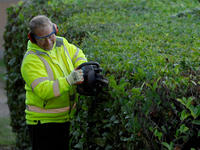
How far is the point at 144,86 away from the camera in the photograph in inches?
125

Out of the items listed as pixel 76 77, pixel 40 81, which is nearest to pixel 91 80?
pixel 76 77

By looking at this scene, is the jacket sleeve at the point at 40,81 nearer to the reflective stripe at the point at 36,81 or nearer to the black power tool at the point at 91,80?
the reflective stripe at the point at 36,81

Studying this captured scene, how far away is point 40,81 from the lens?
3684 millimetres

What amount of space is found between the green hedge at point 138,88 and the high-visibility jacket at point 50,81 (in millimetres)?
189

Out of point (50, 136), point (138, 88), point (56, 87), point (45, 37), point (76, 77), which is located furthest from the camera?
point (50, 136)

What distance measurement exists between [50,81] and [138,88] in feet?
3.25

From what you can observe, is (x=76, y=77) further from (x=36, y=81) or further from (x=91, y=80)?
(x=36, y=81)

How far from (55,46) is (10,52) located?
15.6 ft

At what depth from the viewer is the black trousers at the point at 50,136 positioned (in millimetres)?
4059

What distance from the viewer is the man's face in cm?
376

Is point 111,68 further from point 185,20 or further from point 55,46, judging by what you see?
point 185,20

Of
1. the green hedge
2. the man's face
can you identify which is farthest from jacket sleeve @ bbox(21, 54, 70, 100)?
the green hedge

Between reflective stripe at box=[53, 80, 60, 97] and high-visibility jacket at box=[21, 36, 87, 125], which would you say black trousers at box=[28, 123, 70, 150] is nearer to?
high-visibility jacket at box=[21, 36, 87, 125]

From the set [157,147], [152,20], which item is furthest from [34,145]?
[152,20]
